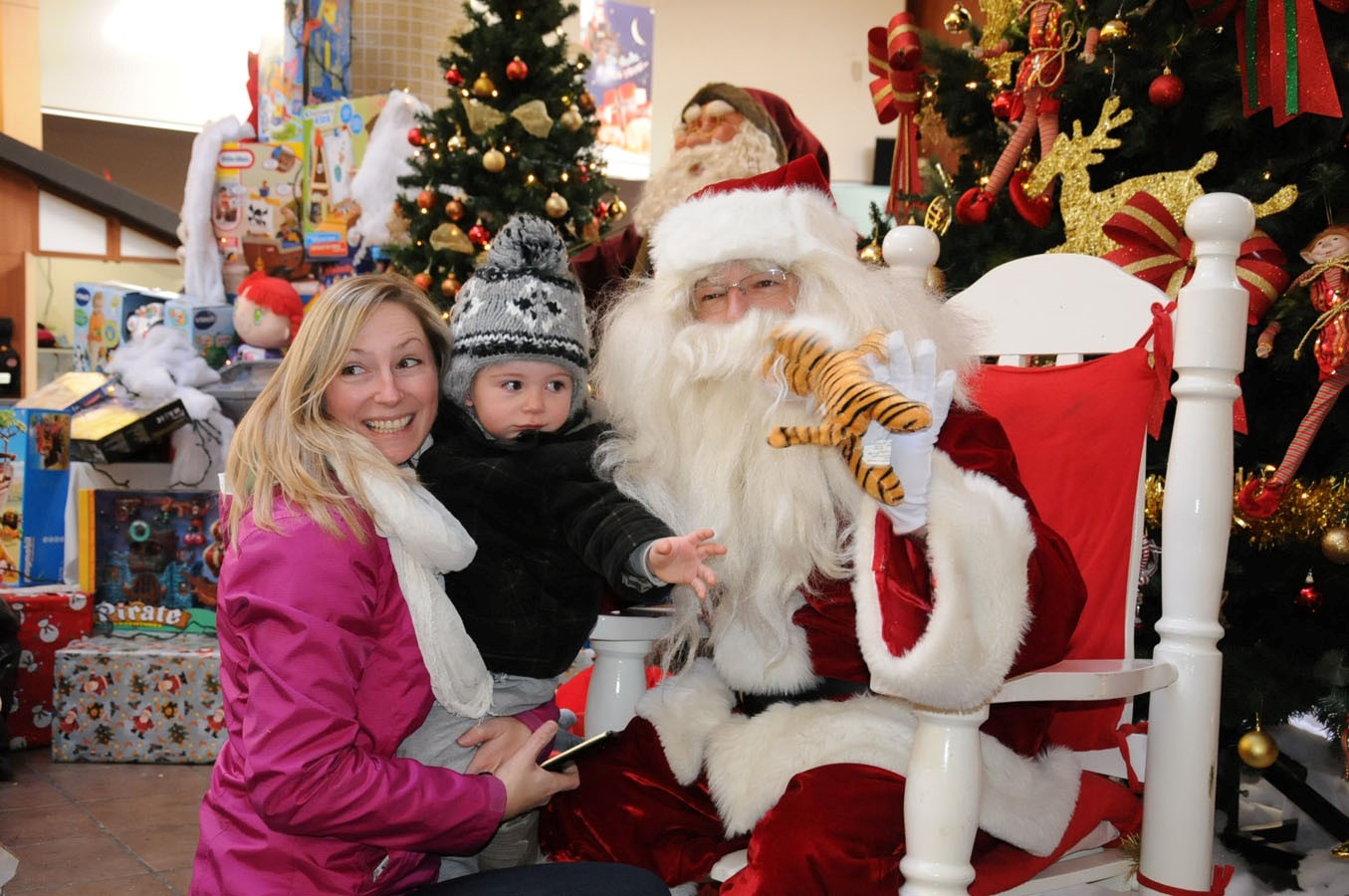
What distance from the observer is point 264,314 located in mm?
3799

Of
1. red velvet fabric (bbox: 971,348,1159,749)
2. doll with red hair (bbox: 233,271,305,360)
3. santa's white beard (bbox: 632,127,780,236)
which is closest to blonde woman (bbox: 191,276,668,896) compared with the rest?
red velvet fabric (bbox: 971,348,1159,749)

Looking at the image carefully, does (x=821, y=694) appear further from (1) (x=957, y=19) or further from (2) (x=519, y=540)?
(1) (x=957, y=19)

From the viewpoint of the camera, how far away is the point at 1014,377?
1.75m

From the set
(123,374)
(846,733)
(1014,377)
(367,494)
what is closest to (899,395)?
(846,733)

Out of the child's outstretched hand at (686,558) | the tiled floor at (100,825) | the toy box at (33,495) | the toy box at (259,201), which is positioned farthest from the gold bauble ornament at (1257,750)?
the toy box at (259,201)

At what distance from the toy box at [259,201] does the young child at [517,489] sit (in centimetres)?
281

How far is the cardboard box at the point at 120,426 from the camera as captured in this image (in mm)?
3475

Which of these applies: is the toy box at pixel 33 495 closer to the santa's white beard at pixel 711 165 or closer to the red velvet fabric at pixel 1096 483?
the santa's white beard at pixel 711 165

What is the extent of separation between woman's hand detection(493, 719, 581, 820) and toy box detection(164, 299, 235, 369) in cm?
291

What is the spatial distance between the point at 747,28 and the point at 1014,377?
19.5 ft

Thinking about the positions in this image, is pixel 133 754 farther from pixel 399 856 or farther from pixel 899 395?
pixel 899 395

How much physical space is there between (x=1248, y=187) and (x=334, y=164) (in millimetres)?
2969

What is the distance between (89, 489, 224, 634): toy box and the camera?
3287 millimetres

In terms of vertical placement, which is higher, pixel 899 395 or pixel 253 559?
pixel 899 395
